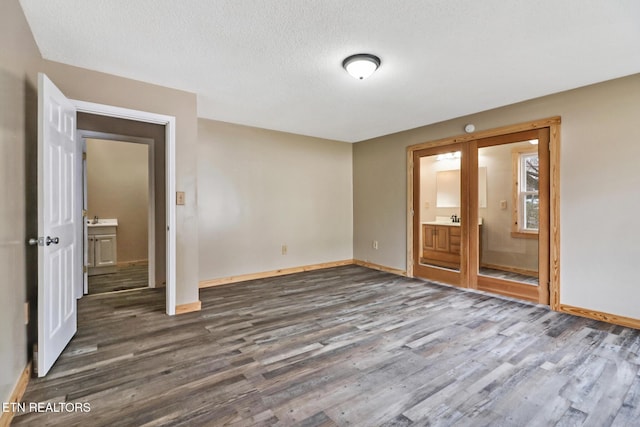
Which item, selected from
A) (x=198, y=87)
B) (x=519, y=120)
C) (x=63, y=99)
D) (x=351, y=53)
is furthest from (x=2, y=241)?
(x=519, y=120)

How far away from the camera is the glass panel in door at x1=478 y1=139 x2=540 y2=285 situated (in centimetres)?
361

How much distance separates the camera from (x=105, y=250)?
5242 mm

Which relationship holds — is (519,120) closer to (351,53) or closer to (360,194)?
(351,53)

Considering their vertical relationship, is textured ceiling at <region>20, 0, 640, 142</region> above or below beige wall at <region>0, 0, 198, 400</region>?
above

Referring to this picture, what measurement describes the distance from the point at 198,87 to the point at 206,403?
2.90 m

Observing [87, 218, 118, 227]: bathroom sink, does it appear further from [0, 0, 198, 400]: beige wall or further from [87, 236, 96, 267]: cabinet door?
[0, 0, 198, 400]: beige wall

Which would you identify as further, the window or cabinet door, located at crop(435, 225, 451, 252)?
cabinet door, located at crop(435, 225, 451, 252)

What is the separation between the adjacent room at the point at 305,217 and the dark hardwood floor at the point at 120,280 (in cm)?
5

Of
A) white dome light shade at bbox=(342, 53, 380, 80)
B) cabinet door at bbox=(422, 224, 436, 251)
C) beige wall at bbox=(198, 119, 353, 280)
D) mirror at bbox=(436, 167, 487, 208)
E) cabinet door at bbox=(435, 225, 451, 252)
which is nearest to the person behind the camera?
white dome light shade at bbox=(342, 53, 380, 80)

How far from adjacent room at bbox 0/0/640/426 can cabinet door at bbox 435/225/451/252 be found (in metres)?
0.05

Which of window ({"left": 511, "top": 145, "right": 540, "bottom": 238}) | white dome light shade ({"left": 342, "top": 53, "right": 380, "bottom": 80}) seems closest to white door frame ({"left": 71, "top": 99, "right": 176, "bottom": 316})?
white dome light shade ({"left": 342, "top": 53, "right": 380, "bottom": 80})

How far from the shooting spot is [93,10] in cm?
193

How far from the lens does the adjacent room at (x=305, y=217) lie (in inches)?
72.2

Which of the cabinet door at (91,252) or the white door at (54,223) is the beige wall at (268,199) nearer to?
the white door at (54,223)
